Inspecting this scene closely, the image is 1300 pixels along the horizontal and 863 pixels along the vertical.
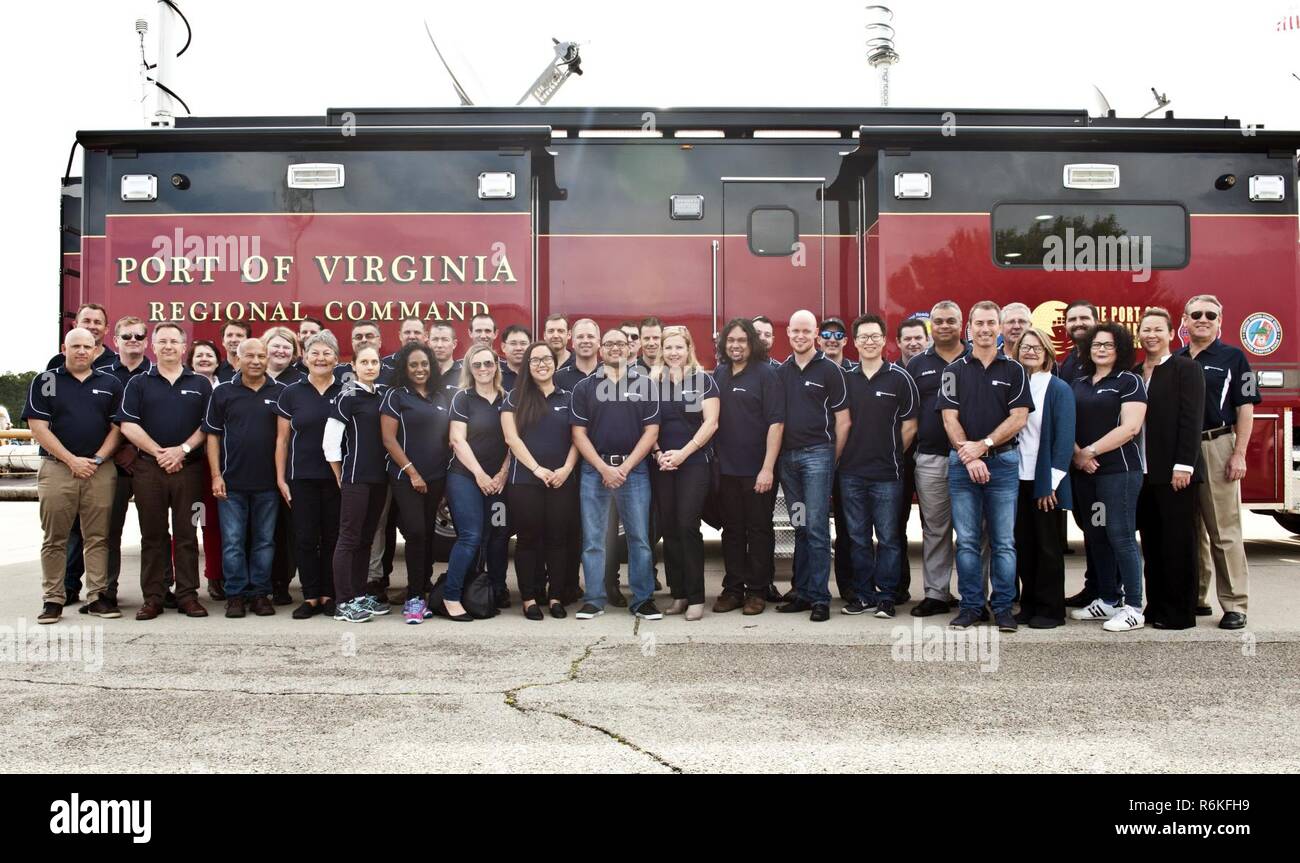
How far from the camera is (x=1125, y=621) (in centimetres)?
578

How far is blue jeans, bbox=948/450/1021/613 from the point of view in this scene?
581cm

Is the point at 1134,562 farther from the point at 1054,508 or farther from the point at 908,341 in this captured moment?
the point at 908,341

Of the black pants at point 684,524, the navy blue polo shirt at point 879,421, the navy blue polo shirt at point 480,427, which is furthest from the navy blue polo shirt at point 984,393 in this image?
the navy blue polo shirt at point 480,427

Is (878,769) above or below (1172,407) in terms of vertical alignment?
below

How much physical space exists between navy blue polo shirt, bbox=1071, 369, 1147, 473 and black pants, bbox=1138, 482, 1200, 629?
258 mm

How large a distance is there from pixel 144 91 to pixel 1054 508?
7.50m

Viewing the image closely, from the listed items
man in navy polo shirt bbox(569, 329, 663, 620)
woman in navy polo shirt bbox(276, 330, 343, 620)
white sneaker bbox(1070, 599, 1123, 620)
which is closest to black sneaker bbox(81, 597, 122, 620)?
woman in navy polo shirt bbox(276, 330, 343, 620)

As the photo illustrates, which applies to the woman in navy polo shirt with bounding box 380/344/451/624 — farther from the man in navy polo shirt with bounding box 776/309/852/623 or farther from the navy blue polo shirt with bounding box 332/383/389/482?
the man in navy polo shirt with bounding box 776/309/852/623

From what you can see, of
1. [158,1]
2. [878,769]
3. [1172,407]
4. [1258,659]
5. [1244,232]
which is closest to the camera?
[878,769]

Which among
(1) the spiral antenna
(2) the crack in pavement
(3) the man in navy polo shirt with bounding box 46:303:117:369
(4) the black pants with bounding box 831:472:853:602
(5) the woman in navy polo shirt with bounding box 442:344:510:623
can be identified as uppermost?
(1) the spiral antenna

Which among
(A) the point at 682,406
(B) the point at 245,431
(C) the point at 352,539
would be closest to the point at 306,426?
(B) the point at 245,431

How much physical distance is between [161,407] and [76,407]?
18.7 inches

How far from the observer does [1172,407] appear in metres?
5.79

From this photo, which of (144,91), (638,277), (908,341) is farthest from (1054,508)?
(144,91)
